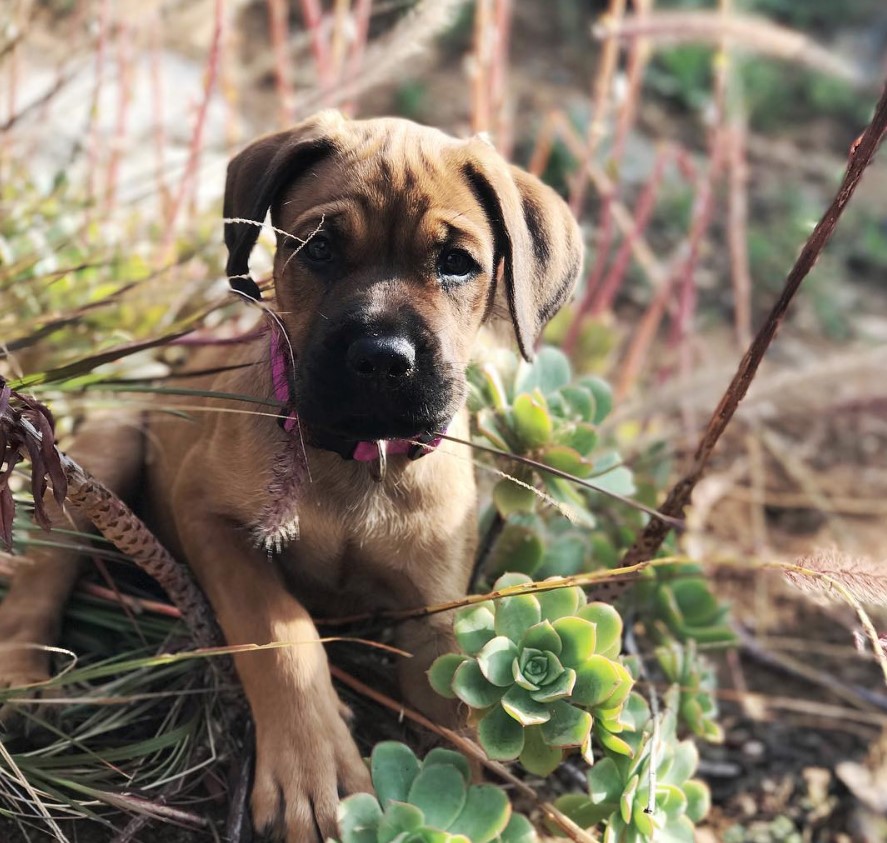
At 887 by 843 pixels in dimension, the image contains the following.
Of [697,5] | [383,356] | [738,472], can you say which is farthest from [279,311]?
[697,5]

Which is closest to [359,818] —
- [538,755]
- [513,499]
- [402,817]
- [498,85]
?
[402,817]

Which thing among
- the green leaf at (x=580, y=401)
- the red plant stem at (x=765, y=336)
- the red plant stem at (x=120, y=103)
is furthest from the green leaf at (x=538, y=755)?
the red plant stem at (x=120, y=103)

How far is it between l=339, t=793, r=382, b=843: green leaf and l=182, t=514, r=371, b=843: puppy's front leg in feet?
0.41

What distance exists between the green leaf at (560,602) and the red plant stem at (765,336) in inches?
13.3

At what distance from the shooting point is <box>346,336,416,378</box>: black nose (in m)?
2.44

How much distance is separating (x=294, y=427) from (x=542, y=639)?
→ 2.54ft

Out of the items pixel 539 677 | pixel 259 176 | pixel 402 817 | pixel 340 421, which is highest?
pixel 259 176

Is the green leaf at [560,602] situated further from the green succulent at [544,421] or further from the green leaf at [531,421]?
the green leaf at [531,421]

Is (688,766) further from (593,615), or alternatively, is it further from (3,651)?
(3,651)

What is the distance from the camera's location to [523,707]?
8.24 ft

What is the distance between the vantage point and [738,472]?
18.0 feet

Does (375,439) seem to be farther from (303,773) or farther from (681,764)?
(681,764)

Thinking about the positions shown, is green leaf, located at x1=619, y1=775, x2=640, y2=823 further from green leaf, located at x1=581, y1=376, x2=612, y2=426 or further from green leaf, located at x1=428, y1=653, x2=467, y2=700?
green leaf, located at x1=581, y1=376, x2=612, y2=426

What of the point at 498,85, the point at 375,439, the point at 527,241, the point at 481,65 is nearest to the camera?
the point at 375,439
